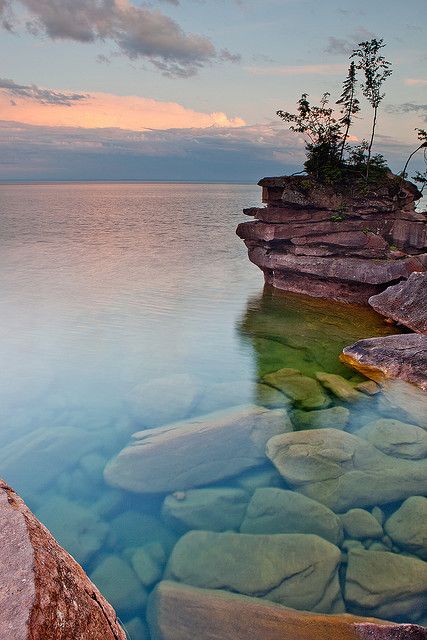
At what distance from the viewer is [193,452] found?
996cm

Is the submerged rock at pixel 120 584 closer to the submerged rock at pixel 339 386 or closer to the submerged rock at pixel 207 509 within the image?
the submerged rock at pixel 207 509

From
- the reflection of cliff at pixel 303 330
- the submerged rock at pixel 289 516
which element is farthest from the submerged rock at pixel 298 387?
the submerged rock at pixel 289 516

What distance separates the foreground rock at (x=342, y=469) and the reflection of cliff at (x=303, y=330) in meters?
4.50

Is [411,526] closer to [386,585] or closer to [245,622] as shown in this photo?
[386,585]

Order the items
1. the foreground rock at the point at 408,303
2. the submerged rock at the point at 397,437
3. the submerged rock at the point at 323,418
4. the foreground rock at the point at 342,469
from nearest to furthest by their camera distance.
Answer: the foreground rock at the point at 342,469
the submerged rock at the point at 397,437
the submerged rock at the point at 323,418
the foreground rock at the point at 408,303

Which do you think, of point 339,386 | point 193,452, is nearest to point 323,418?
point 339,386

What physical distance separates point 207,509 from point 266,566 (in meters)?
1.78

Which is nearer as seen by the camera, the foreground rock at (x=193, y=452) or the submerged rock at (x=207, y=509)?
the submerged rock at (x=207, y=509)

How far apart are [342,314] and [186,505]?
15.3m

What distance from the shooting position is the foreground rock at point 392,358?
1389 centimetres

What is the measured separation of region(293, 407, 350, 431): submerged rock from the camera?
11430 mm

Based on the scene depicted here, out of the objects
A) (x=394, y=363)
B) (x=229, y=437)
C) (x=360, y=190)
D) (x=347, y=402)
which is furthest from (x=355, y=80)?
(x=229, y=437)

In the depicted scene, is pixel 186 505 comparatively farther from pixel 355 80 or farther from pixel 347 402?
pixel 355 80

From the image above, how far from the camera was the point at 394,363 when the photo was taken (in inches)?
567
